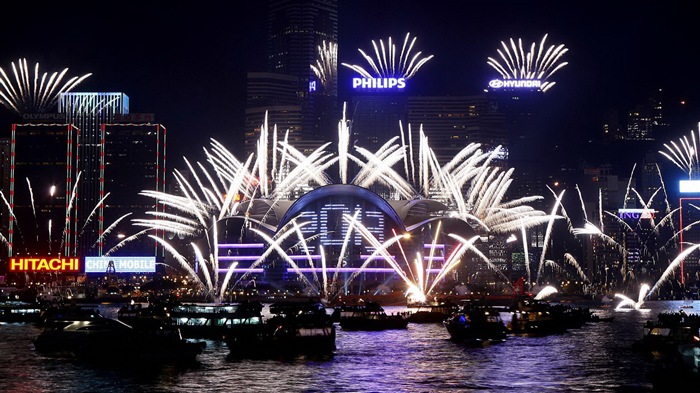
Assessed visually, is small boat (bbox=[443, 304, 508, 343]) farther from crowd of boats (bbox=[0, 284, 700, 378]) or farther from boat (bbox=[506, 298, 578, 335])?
boat (bbox=[506, 298, 578, 335])

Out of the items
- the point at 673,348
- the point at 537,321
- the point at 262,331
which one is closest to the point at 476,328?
the point at 537,321

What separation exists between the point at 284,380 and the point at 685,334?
35.6 m

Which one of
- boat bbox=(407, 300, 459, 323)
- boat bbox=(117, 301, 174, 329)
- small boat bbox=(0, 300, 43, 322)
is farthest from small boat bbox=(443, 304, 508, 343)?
small boat bbox=(0, 300, 43, 322)

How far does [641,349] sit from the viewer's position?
3447 inches

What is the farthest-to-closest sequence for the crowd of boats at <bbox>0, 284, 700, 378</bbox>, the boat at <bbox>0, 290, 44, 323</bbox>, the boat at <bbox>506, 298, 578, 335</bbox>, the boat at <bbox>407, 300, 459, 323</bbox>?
the boat at <bbox>407, 300, 459, 323</bbox>
the boat at <bbox>0, 290, 44, 323</bbox>
the boat at <bbox>506, 298, 578, 335</bbox>
the crowd of boats at <bbox>0, 284, 700, 378</bbox>

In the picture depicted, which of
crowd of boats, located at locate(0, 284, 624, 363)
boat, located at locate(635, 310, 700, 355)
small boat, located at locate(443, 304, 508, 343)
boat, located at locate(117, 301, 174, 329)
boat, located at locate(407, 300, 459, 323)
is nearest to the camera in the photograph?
crowd of boats, located at locate(0, 284, 624, 363)

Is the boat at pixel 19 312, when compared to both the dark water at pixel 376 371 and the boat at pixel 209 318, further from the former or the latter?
the boat at pixel 209 318

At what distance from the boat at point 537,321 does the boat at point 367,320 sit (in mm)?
13329

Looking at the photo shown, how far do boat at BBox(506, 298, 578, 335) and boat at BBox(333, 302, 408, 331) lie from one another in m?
13.3

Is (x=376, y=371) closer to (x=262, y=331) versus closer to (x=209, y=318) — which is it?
(x=262, y=331)

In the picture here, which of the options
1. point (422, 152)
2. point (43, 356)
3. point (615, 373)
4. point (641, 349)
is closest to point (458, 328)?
point (641, 349)

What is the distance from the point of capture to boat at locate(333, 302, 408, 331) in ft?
379

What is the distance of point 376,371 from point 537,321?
1827 inches

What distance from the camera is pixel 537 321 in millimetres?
113312
